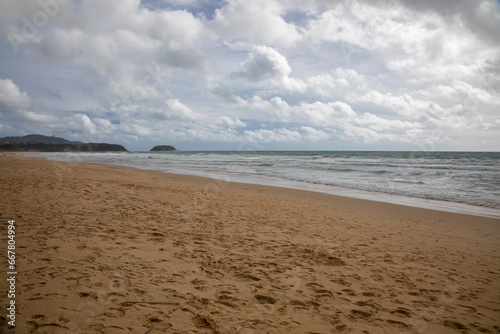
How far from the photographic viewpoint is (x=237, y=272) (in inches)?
169

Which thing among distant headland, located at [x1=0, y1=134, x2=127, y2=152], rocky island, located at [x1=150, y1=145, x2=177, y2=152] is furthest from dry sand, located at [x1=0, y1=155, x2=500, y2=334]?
rocky island, located at [x1=150, y1=145, x2=177, y2=152]

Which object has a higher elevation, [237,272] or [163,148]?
[163,148]

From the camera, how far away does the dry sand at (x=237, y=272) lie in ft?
9.91

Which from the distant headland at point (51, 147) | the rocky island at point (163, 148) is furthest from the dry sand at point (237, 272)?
the rocky island at point (163, 148)

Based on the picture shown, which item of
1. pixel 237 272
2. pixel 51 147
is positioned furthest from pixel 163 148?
pixel 237 272

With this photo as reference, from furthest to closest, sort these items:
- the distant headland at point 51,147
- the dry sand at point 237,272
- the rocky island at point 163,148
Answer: the rocky island at point 163,148
the distant headland at point 51,147
the dry sand at point 237,272

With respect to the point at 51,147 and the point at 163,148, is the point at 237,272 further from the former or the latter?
the point at 163,148

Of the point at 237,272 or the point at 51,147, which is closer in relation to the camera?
the point at 237,272

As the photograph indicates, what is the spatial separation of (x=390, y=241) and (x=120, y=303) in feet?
20.1

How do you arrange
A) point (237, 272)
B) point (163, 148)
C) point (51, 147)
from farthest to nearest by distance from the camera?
1. point (163, 148)
2. point (51, 147)
3. point (237, 272)

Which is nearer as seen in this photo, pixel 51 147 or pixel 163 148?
pixel 51 147

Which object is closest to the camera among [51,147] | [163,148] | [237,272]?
[237,272]

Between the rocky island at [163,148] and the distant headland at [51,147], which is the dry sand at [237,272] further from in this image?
the rocky island at [163,148]

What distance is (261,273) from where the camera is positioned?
14.2ft
